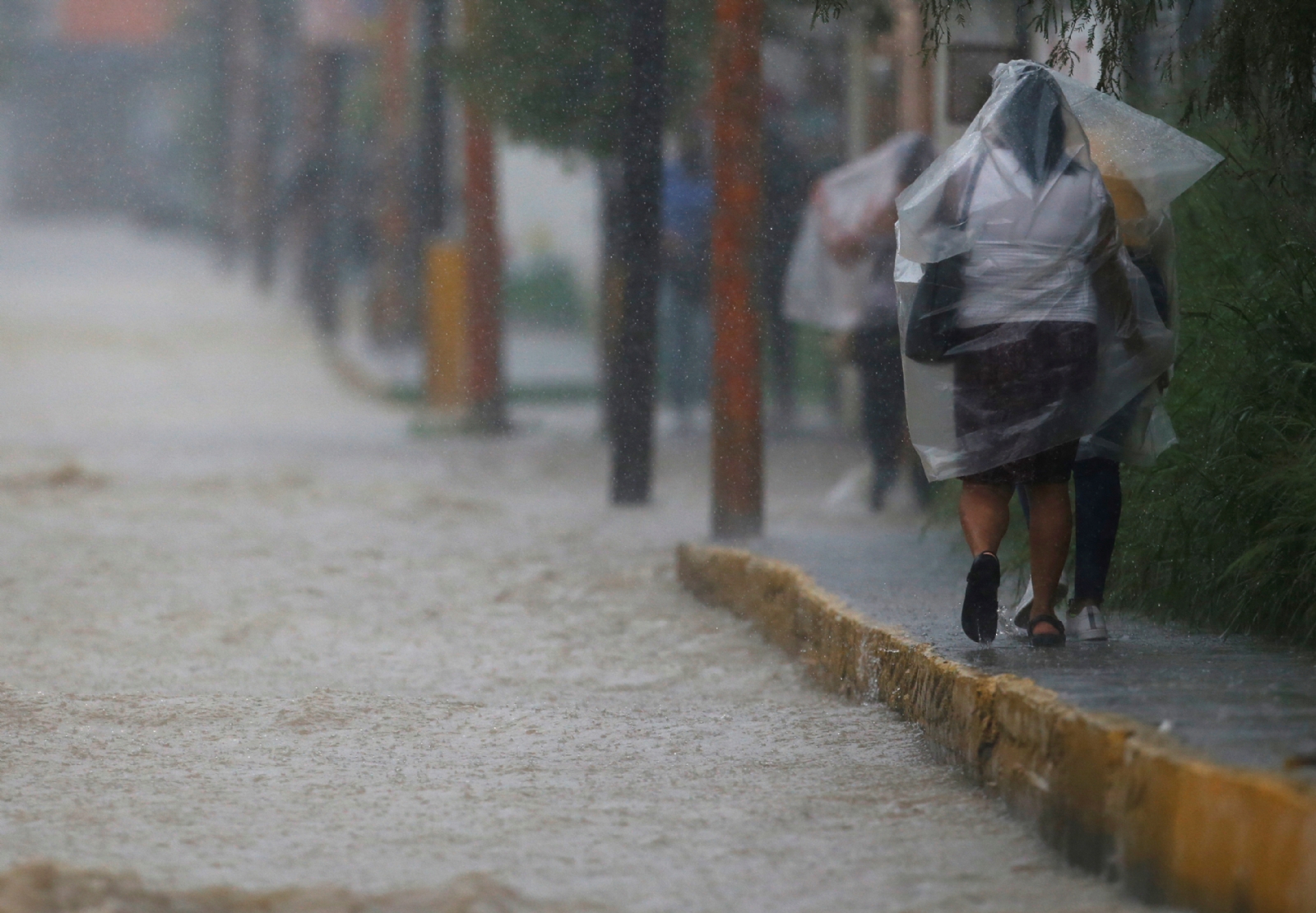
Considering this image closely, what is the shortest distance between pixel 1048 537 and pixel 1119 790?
127 centimetres

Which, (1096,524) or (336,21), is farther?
(336,21)

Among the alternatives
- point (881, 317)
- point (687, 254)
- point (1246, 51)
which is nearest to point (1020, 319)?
Result: point (1246, 51)

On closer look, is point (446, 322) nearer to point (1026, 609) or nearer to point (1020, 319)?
point (1026, 609)

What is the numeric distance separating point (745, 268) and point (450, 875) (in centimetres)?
478

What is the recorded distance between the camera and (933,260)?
450cm

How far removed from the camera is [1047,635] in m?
4.54

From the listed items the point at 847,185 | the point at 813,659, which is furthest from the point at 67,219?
the point at 813,659

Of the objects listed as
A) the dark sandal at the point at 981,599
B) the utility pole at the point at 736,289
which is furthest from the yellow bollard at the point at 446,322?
the dark sandal at the point at 981,599

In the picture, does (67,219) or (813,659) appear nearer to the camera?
(813,659)

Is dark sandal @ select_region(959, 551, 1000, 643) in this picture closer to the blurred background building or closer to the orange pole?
the blurred background building

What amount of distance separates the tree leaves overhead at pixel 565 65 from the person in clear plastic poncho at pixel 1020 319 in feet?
16.8

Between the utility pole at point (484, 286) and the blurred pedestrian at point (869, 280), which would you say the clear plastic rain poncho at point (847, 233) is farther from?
the utility pole at point (484, 286)

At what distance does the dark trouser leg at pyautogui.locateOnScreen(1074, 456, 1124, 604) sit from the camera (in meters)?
4.66

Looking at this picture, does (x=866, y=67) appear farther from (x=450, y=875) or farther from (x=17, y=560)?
(x=450, y=875)
